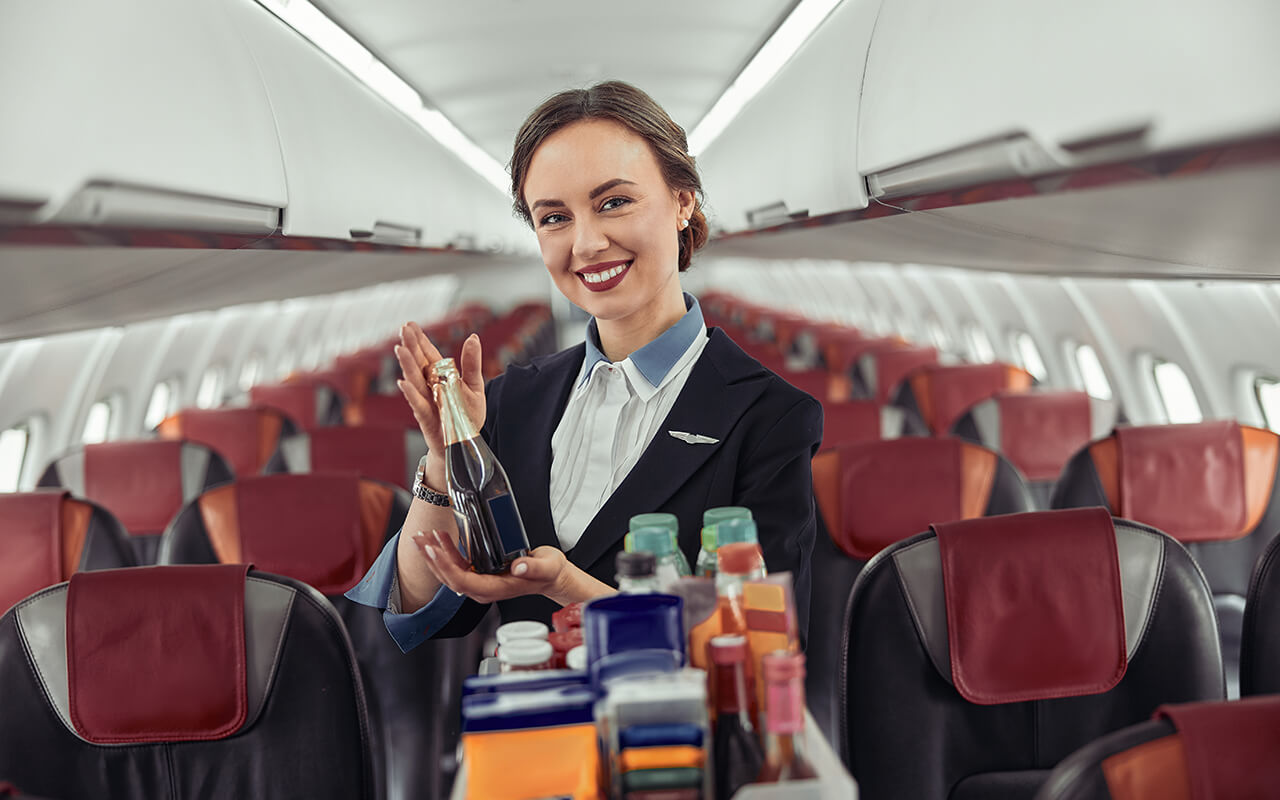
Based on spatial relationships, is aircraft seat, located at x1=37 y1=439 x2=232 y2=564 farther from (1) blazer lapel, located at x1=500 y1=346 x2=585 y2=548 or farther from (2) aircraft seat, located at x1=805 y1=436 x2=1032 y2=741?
(1) blazer lapel, located at x1=500 y1=346 x2=585 y2=548

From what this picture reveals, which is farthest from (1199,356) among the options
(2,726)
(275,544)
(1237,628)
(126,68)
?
(2,726)

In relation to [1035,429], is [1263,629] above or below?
below

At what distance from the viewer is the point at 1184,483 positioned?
315cm

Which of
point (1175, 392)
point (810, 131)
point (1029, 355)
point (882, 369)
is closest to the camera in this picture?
point (810, 131)

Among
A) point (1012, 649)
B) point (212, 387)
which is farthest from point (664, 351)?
point (212, 387)

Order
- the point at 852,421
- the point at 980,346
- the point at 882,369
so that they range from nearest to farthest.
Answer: the point at 852,421 < the point at 882,369 < the point at 980,346

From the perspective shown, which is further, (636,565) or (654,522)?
(654,522)

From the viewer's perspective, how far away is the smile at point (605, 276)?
1.71 m

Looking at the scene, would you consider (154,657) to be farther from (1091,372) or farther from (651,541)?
(1091,372)

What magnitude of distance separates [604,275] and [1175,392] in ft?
19.0

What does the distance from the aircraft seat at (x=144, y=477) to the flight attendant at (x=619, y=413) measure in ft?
8.43

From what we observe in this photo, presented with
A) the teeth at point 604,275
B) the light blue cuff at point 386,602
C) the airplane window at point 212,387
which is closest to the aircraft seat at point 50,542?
the light blue cuff at point 386,602

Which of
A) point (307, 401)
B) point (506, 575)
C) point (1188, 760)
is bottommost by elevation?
point (1188, 760)

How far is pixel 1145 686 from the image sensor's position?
191cm
